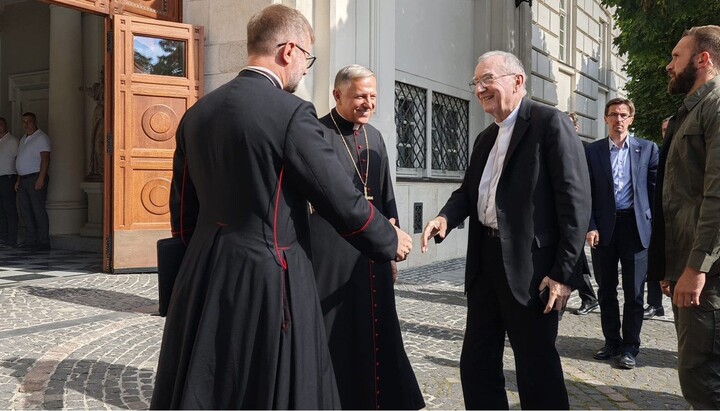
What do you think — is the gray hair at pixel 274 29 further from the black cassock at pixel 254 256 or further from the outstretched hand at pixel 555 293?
the outstretched hand at pixel 555 293

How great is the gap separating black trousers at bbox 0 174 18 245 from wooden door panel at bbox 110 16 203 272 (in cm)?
499

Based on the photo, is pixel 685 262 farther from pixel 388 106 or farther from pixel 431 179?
pixel 431 179

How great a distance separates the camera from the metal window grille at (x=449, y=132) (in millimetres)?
11922

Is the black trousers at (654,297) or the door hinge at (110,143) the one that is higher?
the door hinge at (110,143)

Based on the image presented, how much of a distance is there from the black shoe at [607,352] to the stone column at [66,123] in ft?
33.6

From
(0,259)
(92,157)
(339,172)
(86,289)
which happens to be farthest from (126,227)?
(339,172)

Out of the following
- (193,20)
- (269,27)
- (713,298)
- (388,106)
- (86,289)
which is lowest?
(86,289)

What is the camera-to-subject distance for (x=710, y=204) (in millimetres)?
2930

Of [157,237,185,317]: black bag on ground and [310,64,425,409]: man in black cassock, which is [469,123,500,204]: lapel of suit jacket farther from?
[157,237,185,317]: black bag on ground

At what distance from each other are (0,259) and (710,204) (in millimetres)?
10498

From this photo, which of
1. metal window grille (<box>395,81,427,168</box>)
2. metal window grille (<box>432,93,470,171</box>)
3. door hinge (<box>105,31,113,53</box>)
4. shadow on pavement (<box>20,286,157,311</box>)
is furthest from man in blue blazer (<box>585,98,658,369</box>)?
metal window grille (<box>432,93,470,171</box>)

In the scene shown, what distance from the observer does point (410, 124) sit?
11.1 metres

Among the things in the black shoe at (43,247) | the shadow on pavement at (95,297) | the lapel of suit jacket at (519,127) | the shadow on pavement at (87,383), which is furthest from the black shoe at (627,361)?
the black shoe at (43,247)

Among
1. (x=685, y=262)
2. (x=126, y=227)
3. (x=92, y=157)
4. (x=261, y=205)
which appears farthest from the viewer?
(x=92, y=157)
